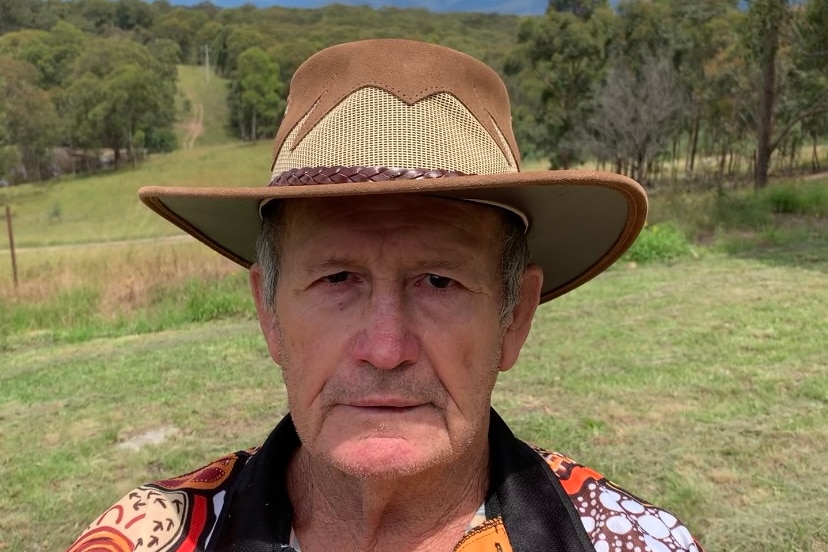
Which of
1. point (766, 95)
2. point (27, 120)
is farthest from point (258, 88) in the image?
point (766, 95)

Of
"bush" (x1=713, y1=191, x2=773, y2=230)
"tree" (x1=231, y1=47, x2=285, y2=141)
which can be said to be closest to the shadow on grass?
"bush" (x1=713, y1=191, x2=773, y2=230)

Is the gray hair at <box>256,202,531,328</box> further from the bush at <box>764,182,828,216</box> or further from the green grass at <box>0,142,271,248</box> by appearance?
the green grass at <box>0,142,271,248</box>

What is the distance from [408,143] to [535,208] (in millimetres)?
346

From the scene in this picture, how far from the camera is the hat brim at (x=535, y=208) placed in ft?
3.69

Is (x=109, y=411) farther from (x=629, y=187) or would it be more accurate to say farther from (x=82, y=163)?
(x=82, y=163)

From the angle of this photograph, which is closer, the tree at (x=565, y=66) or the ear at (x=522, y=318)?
the ear at (x=522, y=318)

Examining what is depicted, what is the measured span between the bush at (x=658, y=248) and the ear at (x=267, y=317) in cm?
1027

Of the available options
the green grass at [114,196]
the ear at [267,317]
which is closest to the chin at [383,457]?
the ear at [267,317]

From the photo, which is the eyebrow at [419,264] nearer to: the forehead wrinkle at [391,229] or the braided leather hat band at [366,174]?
the forehead wrinkle at [391,229]

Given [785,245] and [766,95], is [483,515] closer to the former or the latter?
[785,245]

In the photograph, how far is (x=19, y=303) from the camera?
31.0 ft

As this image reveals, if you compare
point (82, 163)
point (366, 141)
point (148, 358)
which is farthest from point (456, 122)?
point (82, 163)

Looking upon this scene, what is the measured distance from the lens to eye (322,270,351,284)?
4.23 ft

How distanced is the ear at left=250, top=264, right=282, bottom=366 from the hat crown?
1.00ft
